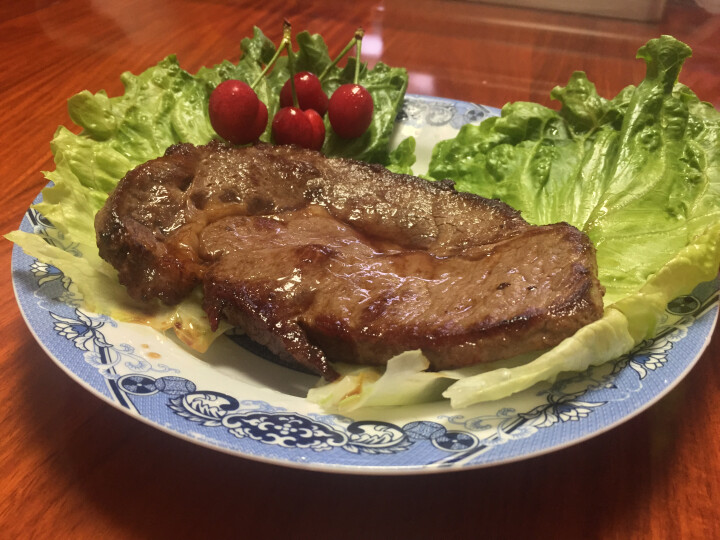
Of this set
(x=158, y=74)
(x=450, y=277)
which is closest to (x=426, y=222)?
(x=450, y=277)

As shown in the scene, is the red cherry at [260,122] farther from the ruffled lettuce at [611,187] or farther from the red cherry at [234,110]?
the ruffled lettuce at [611,187]

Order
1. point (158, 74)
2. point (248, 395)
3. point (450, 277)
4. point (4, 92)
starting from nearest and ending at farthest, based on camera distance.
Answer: point (248, 395), point (450, 277), point (158, 74), point (4, 92)

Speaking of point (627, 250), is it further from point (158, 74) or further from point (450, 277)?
point (158, 74)

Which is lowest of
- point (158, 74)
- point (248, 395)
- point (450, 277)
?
point (248, 395)

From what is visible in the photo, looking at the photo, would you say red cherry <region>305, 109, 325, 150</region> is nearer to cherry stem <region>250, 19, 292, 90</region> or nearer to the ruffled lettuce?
cherry stem <region>250, 19, 292, 90</region>

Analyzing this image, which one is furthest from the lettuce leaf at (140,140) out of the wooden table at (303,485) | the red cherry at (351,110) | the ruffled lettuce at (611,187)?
the ruffled lettuce at (611,187)

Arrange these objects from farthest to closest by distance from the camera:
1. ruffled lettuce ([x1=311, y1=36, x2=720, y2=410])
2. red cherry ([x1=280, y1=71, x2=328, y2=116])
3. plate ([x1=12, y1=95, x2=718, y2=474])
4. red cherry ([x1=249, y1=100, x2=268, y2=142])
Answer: red cherry ([x1=280, y1=71, x2=328, y2=116])
red cherry ([x1=249, y1=100, x2=268, y2=142])
ruffled lettuce ([x1=311, y1=36, x2=720, y2=410])
plate ([x1=12, y1=95, x2=718, y2=474])

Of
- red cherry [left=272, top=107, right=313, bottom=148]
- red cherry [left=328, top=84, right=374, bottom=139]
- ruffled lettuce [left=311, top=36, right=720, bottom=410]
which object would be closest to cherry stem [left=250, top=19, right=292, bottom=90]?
red cherry [left=272, top=107, right=313, bottom=148]

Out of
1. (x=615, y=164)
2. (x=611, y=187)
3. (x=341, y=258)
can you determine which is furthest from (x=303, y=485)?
(x=615, y=164)
